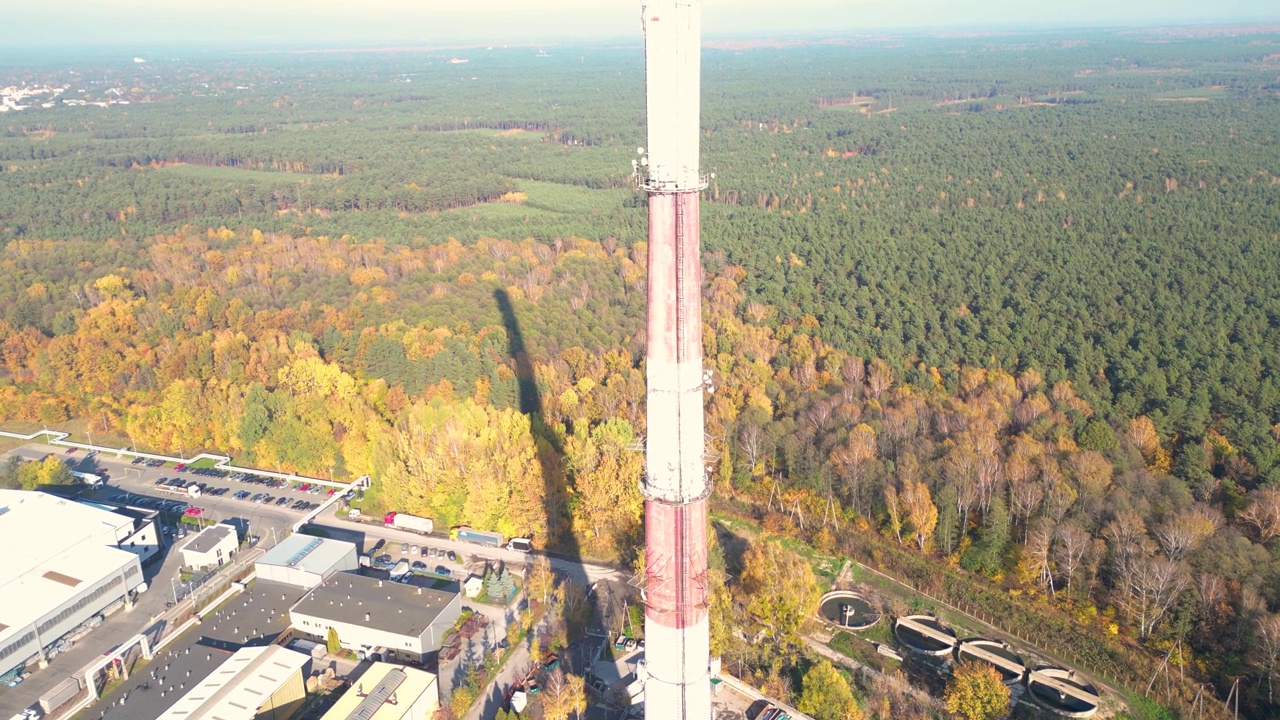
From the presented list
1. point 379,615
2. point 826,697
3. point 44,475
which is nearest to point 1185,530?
point 826,697

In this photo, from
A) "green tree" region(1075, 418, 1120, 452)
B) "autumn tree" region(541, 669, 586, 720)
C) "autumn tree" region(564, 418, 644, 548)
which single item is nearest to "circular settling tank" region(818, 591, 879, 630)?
"autumn tree" region(564, 418, 644, 548)

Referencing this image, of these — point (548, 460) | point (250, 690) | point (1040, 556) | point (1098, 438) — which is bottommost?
point (250, 690)

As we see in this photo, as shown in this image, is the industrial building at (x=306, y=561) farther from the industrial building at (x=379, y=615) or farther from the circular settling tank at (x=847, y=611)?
the circular settling tank at (x=847, y=611)

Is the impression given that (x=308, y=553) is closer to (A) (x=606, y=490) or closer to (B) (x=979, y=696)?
(A) (x=606, y=490)

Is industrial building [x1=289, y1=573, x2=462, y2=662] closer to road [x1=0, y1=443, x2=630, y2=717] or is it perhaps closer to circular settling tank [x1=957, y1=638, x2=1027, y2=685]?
road [x1=0, y1=443, x2=630, y2=717]

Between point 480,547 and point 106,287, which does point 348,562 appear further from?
point 106,287

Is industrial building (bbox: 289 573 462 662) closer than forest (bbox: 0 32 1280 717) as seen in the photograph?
Yes

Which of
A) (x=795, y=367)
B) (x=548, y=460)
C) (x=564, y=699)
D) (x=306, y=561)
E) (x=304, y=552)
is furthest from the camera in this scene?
(x=795, y=367)
